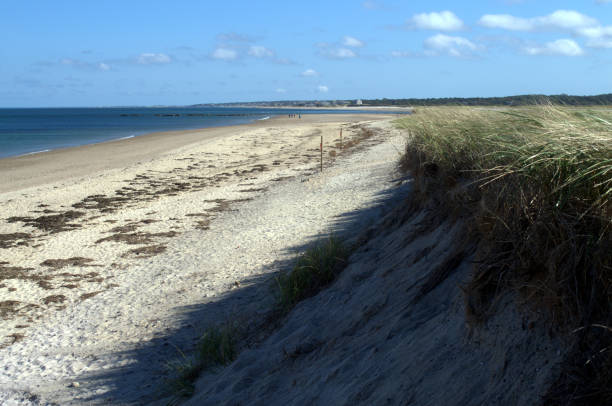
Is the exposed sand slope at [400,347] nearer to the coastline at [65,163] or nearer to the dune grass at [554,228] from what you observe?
the dune grass at [554,228]

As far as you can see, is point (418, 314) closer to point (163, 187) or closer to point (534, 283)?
point (534, 283)

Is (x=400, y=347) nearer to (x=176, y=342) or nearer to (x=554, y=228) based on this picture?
(x=554, y=228)

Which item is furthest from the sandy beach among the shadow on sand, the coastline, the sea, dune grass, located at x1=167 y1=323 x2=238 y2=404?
the sea

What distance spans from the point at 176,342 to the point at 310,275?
67.3 inches

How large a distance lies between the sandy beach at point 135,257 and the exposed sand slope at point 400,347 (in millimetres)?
1345

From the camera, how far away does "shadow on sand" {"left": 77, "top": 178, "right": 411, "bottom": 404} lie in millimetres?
5098

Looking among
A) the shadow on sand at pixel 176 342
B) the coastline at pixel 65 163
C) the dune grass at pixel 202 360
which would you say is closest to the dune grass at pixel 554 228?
the dune grass at pixel 202 360

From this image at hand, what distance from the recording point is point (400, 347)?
3475mm

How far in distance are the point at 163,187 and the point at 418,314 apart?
14991 millimetres

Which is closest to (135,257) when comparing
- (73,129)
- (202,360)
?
(202,360)

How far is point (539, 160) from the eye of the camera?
3.15m

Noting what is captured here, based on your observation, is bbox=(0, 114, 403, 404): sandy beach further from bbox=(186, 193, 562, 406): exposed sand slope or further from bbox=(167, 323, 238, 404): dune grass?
bbox=(186, 193, 562, 406): exposed sand slope

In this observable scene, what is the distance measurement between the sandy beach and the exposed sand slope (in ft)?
4.41

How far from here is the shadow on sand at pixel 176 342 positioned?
5098 millimetres
